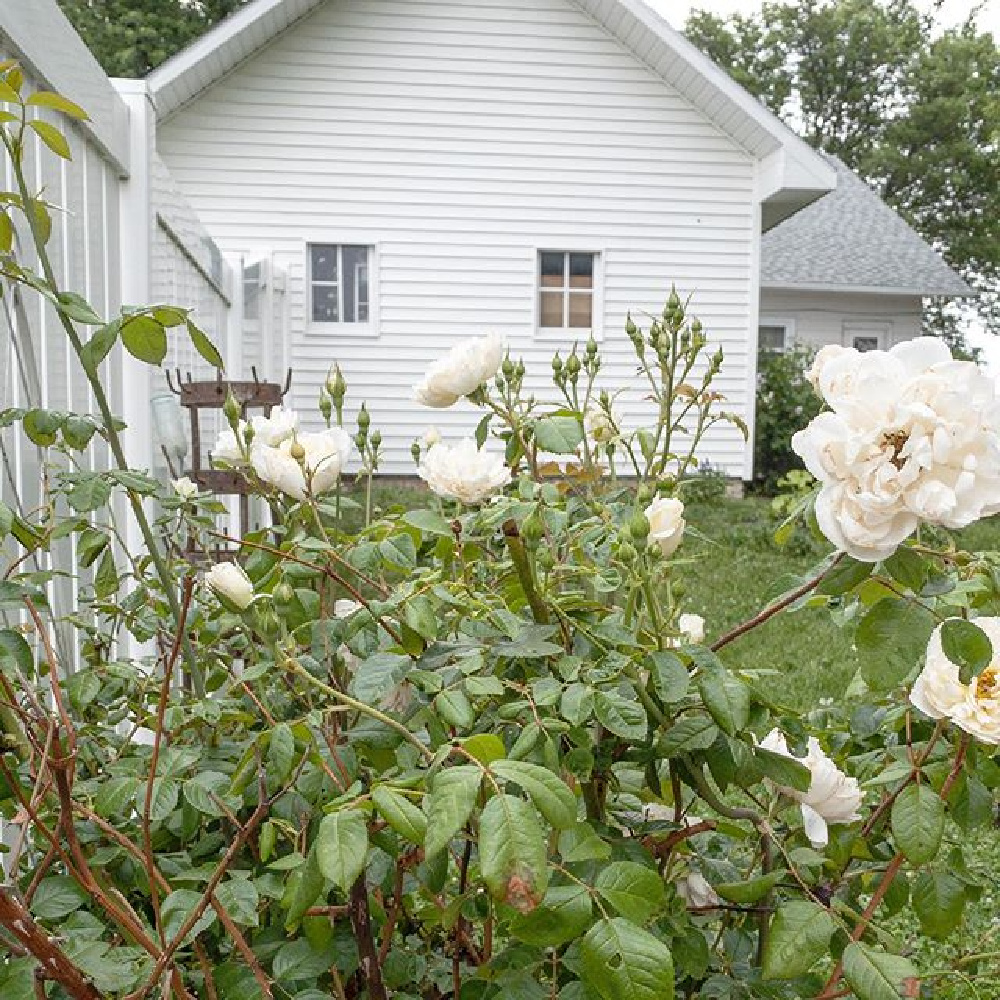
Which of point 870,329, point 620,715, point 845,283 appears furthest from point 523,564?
point 870,329

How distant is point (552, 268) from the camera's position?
37.3ft

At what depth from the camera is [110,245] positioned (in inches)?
102

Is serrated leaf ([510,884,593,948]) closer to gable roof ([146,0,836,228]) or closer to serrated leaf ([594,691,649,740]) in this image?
serrated leaf ([594,691,649,740])

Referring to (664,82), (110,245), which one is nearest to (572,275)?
(664,82)

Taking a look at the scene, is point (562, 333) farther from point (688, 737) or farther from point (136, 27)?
point (136, 27)

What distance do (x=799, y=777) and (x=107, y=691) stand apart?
85cm

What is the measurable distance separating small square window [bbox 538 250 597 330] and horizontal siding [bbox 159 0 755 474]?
20 cm

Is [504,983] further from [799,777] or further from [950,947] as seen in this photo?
[950,947]

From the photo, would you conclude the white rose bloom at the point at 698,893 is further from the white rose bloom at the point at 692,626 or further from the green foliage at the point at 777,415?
the green foliage at the point at 777,415

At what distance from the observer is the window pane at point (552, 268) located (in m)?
11.3

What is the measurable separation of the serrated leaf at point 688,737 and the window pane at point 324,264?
1045cm

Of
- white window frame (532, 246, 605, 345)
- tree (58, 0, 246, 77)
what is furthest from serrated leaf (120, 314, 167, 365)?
tree (58, 0, 246, 77)

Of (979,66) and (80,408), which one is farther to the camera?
(979,66)

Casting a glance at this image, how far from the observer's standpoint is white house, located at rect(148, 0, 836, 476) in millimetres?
10609
